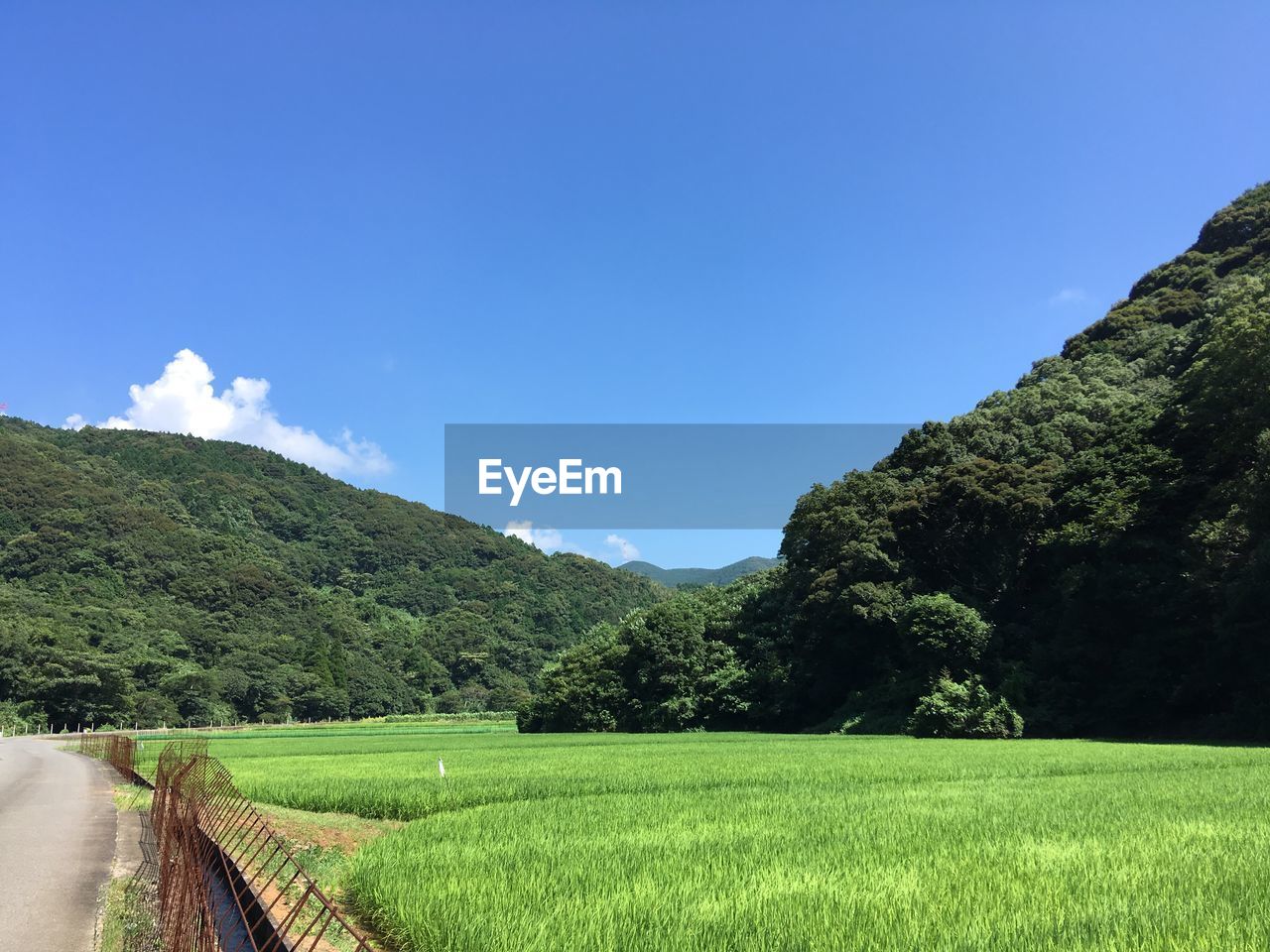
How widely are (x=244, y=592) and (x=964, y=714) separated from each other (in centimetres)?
9618

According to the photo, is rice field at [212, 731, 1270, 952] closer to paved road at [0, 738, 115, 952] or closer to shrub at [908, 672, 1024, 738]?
paved road at [0, 738, 115, 952]

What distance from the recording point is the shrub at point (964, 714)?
104 feet

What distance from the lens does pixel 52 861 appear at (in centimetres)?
977

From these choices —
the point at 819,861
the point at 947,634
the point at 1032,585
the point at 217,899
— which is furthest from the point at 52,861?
the point at 1032,585

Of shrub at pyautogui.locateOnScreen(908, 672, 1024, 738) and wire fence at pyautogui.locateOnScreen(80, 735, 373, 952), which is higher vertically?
wire fence at pyautogui.locateOnScreen(80, 735, 373, 952)

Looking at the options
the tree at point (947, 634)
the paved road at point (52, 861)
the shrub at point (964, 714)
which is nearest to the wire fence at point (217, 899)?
the paved road at point (52, 861)

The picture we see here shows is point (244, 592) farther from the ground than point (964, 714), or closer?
farther from the ground

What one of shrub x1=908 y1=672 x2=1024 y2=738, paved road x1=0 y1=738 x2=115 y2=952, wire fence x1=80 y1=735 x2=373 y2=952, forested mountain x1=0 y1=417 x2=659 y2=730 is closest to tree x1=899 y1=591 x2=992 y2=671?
shrub x1=908 y1=672 x2=1024 y2=738

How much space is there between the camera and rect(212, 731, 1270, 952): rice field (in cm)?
527

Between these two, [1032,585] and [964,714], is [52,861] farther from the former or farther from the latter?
[1032,585]

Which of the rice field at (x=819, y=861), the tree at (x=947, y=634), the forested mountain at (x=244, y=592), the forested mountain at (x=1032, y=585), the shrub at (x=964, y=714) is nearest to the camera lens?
the rice field at (x=819, y=861)

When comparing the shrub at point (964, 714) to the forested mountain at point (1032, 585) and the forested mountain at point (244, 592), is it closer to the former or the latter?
the forested mountain at point (1032, 585)

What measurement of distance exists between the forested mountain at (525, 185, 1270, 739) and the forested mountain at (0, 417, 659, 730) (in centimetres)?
4481

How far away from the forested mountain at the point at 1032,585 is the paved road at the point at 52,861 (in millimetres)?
28701
